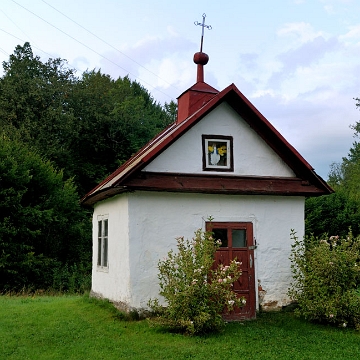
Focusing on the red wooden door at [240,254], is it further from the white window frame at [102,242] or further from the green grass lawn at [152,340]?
the white window frame at [102,242]

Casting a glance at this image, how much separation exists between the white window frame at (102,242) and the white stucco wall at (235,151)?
99.4 inches

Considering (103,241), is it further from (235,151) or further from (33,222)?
(33,222)

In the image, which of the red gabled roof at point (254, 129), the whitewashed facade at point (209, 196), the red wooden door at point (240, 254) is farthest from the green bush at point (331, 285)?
the red gabled roof at point (254, 129)

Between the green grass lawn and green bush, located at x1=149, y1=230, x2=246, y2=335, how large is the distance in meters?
0.26

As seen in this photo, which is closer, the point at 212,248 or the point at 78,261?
the point at 212,248

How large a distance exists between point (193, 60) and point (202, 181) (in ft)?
12.7

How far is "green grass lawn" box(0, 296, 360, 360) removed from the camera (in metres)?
→ 7.45

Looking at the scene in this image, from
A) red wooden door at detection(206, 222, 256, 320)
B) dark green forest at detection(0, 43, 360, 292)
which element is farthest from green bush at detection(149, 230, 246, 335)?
dark green forest at detection(0, 43, 360, 292)

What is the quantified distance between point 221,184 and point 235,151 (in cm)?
92

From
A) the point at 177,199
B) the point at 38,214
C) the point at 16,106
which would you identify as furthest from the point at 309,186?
the point at 16,106

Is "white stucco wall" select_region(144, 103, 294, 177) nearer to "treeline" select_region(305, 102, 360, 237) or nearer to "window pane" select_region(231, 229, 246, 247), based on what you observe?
"window pane" select_region(231, 229, 246, 247)

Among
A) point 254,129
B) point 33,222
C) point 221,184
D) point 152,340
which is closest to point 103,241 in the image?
point 221,184

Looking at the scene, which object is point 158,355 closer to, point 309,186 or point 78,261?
point 309,186

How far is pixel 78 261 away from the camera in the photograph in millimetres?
22688
